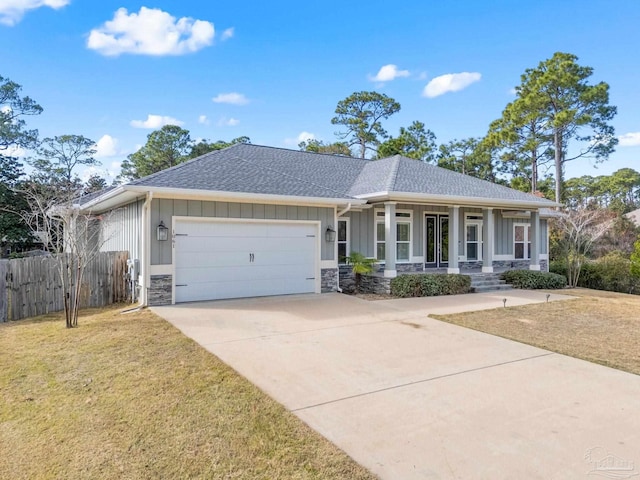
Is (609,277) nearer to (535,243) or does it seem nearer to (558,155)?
(535,243)

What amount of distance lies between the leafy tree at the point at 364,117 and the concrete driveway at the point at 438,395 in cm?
2765

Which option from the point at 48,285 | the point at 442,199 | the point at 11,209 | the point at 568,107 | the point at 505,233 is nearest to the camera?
the point at 48,285

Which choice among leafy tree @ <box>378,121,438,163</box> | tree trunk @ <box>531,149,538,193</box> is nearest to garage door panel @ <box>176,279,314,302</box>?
leafy tree @ <box>378,121,438,163</box>

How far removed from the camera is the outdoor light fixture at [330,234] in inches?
441

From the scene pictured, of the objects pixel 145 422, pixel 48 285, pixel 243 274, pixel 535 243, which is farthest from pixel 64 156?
pixel 145 422

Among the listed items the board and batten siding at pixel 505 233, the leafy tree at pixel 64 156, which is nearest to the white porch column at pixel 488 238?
the board and batten siding at pixel 505 233

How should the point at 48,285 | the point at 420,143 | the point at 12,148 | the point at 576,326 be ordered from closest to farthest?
1. the point at 576,326
2. the point at 48,285
3. the point at 12,148
4. the point at 420,143

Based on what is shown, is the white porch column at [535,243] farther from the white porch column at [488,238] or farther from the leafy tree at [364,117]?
the leafy tree at [364,117]

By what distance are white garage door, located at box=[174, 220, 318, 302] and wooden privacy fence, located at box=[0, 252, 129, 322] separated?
2165mm

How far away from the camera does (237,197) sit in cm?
955

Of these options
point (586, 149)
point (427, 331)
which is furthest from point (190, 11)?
point (586, 149)

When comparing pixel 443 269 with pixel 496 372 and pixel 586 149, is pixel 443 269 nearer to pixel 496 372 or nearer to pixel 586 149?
pixel 496 372

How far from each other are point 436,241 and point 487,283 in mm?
2442

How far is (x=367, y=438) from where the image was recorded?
3225 mm
